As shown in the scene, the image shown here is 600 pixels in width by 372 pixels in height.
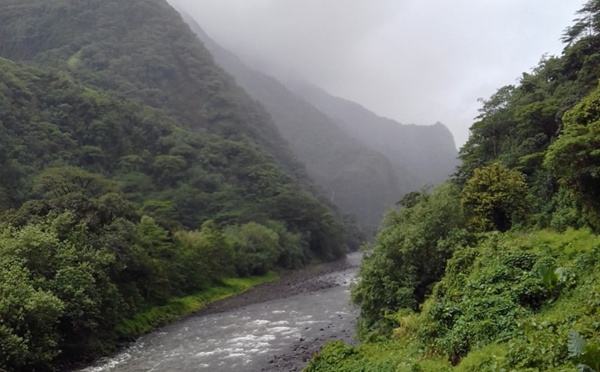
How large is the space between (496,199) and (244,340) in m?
22.5

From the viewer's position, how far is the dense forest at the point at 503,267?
13297mm

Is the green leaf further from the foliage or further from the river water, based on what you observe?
the river water

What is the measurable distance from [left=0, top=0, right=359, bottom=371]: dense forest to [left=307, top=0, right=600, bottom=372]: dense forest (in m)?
21.0

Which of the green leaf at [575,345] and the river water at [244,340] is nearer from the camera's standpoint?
the green leaf at [575,345]

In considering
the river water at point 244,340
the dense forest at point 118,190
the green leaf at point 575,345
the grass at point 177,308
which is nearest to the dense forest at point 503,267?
the green leaf at point 575,345

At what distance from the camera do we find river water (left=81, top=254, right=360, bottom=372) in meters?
32.5

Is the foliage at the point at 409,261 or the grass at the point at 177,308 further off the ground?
the foliage at the point at 409,261

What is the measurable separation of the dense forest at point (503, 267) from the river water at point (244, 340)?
23.2 feet

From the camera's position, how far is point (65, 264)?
3653cm

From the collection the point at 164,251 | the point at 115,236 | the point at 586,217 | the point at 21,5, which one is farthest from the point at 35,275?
the point at 21,5

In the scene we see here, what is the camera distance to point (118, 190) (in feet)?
255

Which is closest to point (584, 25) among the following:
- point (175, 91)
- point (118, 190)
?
point (118, 190)

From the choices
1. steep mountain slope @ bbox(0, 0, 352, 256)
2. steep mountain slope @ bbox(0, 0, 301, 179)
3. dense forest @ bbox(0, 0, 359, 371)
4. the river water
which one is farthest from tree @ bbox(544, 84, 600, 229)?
steep mountain slope @ bbox(0, 0, 301, 179)

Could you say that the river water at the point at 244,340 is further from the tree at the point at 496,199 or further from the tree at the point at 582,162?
the tree at the point at 582,162
